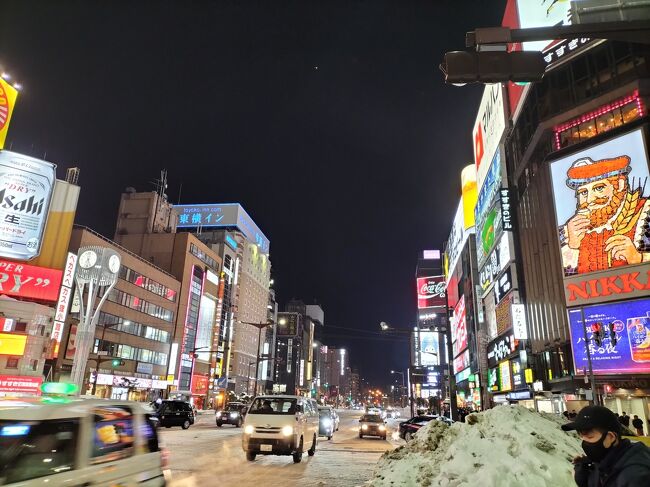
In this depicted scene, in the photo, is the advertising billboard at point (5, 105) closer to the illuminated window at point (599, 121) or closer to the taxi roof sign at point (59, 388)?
the taxi roof sign at point (59, 388)

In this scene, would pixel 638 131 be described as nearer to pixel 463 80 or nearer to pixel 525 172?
pixel 525 172

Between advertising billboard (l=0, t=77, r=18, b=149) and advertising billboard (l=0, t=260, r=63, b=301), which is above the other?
advertising billboard (l=0, t=77, r=18, b=149)

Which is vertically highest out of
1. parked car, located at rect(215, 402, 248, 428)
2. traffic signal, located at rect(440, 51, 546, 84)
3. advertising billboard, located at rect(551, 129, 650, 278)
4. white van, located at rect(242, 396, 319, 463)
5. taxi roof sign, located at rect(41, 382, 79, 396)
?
advertising billboard, located at rect(551, 129, 650, 278)

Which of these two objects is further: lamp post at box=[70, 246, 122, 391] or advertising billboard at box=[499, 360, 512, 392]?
advertising billboard at box=[499, 360, 512, 392]

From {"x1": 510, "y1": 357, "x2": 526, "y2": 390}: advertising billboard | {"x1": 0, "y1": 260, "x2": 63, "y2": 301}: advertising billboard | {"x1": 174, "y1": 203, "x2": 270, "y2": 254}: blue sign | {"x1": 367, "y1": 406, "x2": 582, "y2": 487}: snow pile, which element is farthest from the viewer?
{"x1": 174, "y1": 203, "x2": 270, "y2": 254}: blue sign

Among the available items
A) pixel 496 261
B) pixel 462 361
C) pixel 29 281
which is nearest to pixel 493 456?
pixel 496 261

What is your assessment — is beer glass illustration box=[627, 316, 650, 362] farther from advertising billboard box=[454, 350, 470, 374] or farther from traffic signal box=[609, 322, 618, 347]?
advertising billboard box=[454, 350, 470, 374]

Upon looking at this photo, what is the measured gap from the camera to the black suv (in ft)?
92.1

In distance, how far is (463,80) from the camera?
5.55 metres

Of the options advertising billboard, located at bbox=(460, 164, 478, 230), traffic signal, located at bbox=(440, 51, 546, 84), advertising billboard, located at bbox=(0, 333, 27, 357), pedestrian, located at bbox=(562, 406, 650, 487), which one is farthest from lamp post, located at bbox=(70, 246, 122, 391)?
advertising billboard, located at bbox=(460, 164, 478, 230)

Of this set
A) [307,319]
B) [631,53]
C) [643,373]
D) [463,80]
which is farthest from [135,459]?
[307,319]

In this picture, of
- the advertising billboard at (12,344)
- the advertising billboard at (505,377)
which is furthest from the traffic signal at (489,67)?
the advertising billboard at (12,344)

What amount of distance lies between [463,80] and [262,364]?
12876 cm

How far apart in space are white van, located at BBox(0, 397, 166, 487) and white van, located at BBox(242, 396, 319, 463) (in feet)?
27.1
